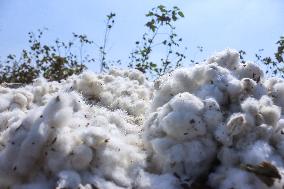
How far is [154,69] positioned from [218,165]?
6380 mm

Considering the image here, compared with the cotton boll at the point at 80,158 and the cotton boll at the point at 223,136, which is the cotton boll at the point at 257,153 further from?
the cotton boll at the point at 80,158

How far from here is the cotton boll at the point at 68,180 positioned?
1.77 metres

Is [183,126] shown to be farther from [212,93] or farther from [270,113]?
[270,113]

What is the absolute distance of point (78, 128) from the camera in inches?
83.4

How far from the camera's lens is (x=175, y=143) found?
6.65 feet

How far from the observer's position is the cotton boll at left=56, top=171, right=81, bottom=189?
1772 millimetres

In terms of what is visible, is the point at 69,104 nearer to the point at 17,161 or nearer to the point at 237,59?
the point at 17,161

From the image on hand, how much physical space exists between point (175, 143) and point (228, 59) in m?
0.72

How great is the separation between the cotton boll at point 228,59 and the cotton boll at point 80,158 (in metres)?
0.99

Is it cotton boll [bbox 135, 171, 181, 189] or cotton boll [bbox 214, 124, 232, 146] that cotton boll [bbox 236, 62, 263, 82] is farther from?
cotton boll [bbox 135, 171, 181, 189]

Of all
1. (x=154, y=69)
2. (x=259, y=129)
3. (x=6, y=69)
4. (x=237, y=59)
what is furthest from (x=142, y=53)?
(x=259, y=129)

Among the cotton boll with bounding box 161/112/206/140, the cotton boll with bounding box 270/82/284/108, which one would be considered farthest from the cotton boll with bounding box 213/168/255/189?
the cotton boll with bounding box 270/82/284/108

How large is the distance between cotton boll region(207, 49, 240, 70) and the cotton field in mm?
109

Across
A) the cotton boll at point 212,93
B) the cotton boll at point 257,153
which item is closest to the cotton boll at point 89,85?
the cotton boll at point 212,93
